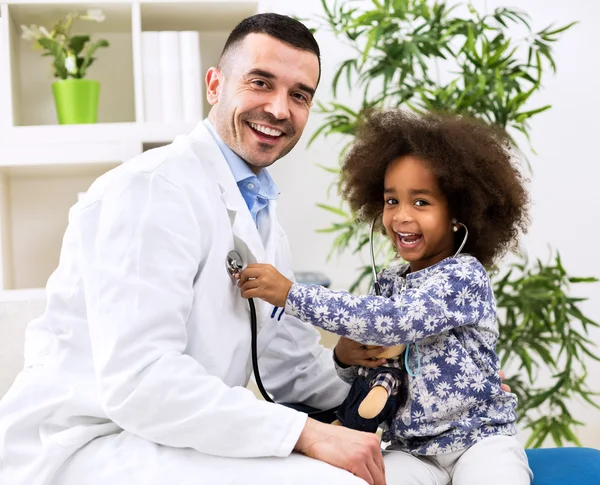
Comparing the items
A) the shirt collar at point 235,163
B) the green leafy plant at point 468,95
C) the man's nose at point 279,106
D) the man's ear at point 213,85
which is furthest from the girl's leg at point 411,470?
the green leafy plant at point 468,95

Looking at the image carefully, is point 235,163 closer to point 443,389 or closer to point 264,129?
point 264,129

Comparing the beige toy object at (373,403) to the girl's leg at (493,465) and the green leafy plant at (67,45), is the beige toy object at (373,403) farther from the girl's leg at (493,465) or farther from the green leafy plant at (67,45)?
the green leafy plant at (67,45)

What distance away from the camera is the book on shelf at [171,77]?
2.38m

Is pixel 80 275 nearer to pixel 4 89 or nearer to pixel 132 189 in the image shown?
pixel 132 189

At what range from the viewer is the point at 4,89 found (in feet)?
7.67

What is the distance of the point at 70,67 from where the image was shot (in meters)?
2.39

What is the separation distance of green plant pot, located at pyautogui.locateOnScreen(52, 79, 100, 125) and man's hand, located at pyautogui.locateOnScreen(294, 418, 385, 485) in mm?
1428

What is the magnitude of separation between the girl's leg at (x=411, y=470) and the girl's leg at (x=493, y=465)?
32 mm

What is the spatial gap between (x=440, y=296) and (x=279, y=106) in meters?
0.49

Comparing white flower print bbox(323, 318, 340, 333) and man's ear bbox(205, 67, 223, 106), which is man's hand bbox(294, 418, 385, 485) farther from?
man's ear bbox(205, 67, 223, 106)

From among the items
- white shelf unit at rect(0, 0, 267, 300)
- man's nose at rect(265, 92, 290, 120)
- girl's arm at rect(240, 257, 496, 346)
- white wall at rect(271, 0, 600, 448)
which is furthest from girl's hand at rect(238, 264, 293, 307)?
white wall at rect(271, 0, 600, 448)

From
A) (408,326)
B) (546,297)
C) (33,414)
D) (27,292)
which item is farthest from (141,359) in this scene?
(546,297)

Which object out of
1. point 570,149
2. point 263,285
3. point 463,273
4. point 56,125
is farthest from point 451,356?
point 570,149

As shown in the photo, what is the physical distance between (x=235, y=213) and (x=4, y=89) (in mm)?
1199
